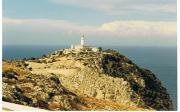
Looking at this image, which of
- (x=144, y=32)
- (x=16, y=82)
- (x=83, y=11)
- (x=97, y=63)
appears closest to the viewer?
(x=16, y=82)

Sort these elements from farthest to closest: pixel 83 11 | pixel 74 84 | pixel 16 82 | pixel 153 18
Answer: pixel 153 18, pixel 83 11, pixel 74 84, pixel 16 82

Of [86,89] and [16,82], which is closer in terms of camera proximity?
[16,82]

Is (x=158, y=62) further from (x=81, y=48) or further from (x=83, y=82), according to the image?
(x=83, y=82)

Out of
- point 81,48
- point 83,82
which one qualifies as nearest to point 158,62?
point 81,48

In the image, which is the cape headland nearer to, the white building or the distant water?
the white building

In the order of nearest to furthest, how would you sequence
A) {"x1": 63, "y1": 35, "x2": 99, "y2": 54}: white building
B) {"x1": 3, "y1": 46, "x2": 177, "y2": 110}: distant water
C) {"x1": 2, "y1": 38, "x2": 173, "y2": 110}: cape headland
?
{"x1": 2, "y1": 38, "x2": 173, "y2": 110}: cape headland → {"x1": 63, "y1": 35, "x2": 99, "y2": 54}: white building → {"x1": 3, "y1": 46, "x2": 177, "y2": 110}: distant water

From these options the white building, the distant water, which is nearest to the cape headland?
the white building

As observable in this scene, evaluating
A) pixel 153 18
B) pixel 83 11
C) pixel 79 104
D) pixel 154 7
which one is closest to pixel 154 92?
pixel 79 104

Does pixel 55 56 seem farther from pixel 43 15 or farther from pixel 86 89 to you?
Answer: pixel 43 15
